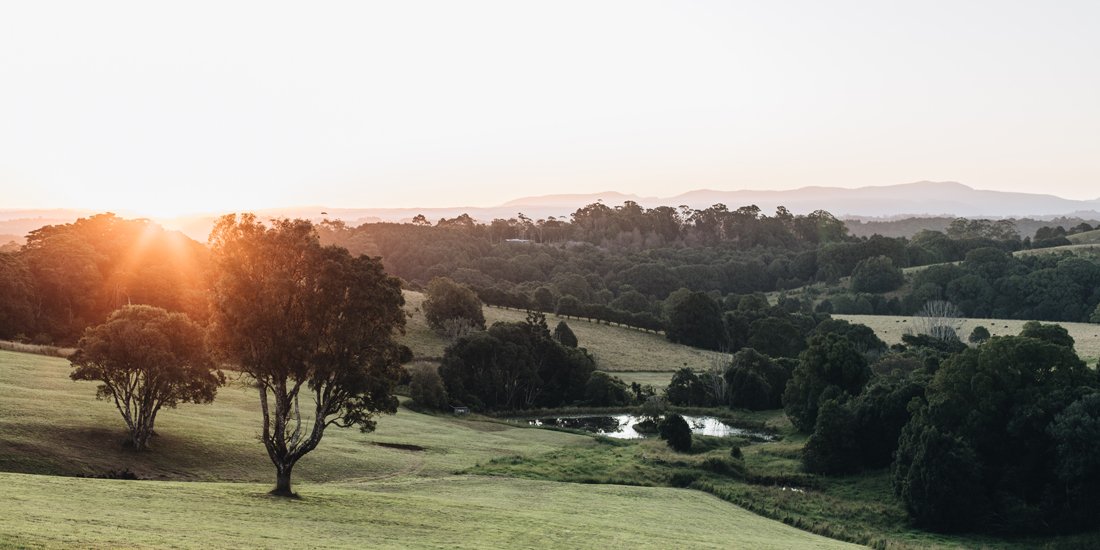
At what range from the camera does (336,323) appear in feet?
77.6

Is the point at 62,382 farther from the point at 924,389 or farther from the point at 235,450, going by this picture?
the point at 924,389

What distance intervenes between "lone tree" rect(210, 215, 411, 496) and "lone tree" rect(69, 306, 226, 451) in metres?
10.7

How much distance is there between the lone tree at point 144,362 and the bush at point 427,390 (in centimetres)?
2569

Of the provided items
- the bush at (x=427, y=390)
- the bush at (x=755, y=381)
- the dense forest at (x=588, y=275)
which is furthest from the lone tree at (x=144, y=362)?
the bush at (x=755, y=381)

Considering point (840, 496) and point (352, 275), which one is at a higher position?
point (352, 275)

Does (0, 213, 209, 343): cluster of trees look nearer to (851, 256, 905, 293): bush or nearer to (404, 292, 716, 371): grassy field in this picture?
(404, 292, 716, 371): grassy field

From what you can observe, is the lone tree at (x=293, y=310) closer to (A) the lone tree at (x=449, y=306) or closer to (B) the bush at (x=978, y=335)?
(A) the lone tree at (x=449, y=306)

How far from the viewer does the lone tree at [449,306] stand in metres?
87.2

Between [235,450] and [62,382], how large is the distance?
13.4m

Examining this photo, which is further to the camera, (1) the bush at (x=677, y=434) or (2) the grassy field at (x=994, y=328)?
(2) the grassy field at (x=994, y=328)

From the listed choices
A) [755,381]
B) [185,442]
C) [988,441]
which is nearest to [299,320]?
[185,442]

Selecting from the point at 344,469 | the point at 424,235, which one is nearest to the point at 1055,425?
the point at 344,469

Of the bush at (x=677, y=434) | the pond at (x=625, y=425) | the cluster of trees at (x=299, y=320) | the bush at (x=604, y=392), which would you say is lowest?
the pond at (x=625, y=425)

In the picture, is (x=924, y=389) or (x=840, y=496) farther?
(x=924, y=389)
